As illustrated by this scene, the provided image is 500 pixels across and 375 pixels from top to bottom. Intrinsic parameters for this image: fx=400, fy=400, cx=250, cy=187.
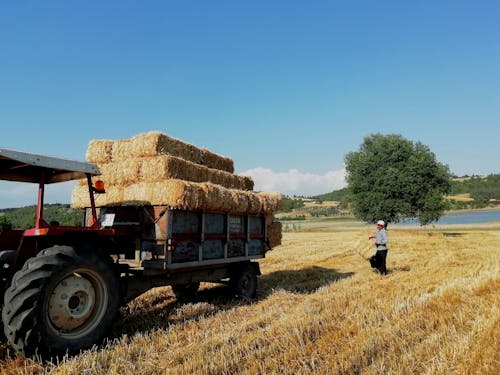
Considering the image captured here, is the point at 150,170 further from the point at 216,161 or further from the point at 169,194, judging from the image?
the point at 216,161

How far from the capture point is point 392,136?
108 ft

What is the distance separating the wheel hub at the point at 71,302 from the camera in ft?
15.8

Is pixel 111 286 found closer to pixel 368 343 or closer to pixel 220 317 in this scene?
pixel 220 317

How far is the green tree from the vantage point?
1172 inches

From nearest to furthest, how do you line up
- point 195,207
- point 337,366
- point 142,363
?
point 337,366 → point 142,363 → point 195,207

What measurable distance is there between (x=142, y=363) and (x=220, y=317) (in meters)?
2.39

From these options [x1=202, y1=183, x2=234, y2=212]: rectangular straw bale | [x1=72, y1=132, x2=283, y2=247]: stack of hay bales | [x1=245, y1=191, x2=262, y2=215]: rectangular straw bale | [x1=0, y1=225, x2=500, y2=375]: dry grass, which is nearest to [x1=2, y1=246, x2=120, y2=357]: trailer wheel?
[x1=0, y1=225, x2=500, y2=375]: dry grass

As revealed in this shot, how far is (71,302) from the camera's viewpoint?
505cm

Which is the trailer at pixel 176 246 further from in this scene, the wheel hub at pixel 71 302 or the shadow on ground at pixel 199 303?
the wheel hub at pixel 71 302

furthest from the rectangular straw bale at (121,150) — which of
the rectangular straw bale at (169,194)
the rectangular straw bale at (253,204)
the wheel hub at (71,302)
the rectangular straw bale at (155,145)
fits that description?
the wheel hub at (71,302)

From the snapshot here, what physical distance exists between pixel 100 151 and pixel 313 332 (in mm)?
5380

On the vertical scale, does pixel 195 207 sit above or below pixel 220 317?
above

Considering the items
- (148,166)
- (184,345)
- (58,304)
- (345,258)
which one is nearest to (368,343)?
(184,345)

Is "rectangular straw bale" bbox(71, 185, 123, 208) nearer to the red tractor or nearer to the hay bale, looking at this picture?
the hay bale
